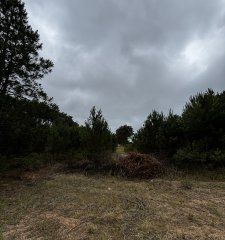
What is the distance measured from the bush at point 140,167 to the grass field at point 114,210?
3.52 feet

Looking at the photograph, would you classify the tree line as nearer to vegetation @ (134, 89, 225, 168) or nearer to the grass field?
vegetation @ (134, 89, 225, 168)

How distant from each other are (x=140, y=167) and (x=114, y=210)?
5283mm

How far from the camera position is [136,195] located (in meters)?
8.69

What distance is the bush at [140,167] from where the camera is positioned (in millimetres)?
12195

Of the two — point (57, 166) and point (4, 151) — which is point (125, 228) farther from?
point (4, 151)

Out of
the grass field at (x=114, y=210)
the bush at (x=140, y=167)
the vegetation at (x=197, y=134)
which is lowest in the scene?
the grass field at (x=114, y=210)

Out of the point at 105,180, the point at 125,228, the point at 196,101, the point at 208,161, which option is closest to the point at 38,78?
the point at 105,180

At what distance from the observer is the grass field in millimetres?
5926

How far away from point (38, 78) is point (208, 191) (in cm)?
927

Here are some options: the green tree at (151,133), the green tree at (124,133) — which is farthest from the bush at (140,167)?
the green tree at (124,133)

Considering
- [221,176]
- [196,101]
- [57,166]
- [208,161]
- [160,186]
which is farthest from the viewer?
[57,166]

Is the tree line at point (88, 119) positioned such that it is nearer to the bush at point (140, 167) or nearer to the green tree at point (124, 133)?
the bush at point (140, 167)

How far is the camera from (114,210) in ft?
23.8

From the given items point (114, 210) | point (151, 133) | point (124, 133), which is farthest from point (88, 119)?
point (124, 133)
